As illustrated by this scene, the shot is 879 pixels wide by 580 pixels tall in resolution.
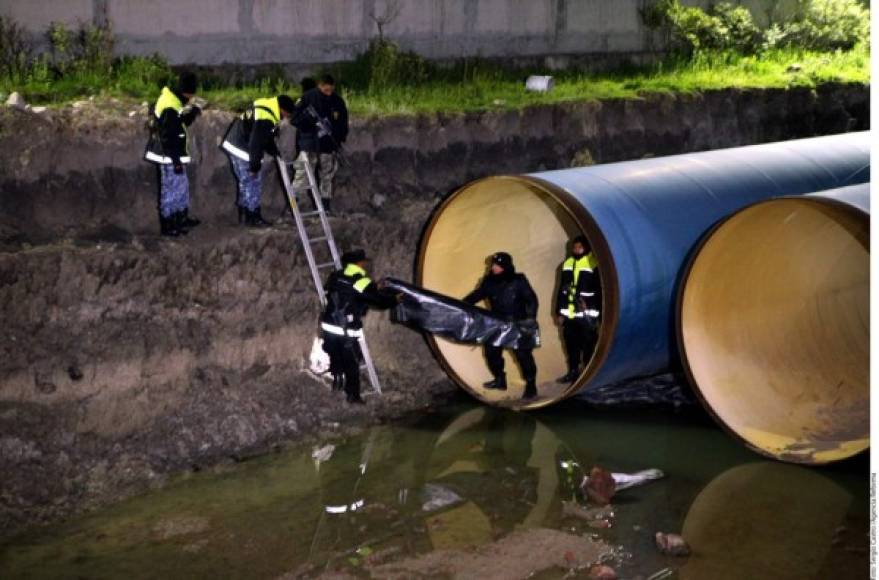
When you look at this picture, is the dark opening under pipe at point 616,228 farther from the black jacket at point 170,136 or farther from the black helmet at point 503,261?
the black jacket at point 170,136

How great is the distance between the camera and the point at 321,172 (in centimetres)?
1195

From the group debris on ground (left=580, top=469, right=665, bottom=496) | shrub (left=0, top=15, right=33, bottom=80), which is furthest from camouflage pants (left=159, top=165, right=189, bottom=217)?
debris on ground (left=580, top=469, right=665, bottom=496)

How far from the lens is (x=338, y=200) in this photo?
12297 mm

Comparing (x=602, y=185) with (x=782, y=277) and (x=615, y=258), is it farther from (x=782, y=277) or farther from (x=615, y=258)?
(x=782, y=277)

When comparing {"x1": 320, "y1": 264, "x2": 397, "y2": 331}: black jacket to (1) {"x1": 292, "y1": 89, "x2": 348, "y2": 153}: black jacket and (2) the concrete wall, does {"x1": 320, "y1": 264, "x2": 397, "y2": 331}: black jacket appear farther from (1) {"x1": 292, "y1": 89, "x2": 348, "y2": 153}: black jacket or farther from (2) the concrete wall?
(2) the concrete wall

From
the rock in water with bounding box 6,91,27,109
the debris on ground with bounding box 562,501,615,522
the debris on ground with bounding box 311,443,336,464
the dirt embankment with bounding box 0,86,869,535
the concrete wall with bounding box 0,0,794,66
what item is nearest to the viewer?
the debris on ground with bounding box 562,501,615,522

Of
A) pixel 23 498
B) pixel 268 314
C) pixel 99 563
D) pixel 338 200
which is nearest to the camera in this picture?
pixel 99 563

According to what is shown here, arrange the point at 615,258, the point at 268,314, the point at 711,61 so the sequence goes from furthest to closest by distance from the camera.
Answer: the point at 711,61, the point at 268,314, the point at 615,258

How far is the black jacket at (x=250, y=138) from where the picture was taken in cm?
1110

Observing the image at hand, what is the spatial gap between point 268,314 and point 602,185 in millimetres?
3118

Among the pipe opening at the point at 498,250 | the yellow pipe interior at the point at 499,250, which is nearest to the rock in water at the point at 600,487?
the pipe opening at the point at 498,250

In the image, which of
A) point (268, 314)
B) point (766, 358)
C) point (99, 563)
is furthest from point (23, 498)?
point (766, 358)

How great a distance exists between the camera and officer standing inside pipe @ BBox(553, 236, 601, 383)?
11.0 metres

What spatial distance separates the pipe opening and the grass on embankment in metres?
1.58
